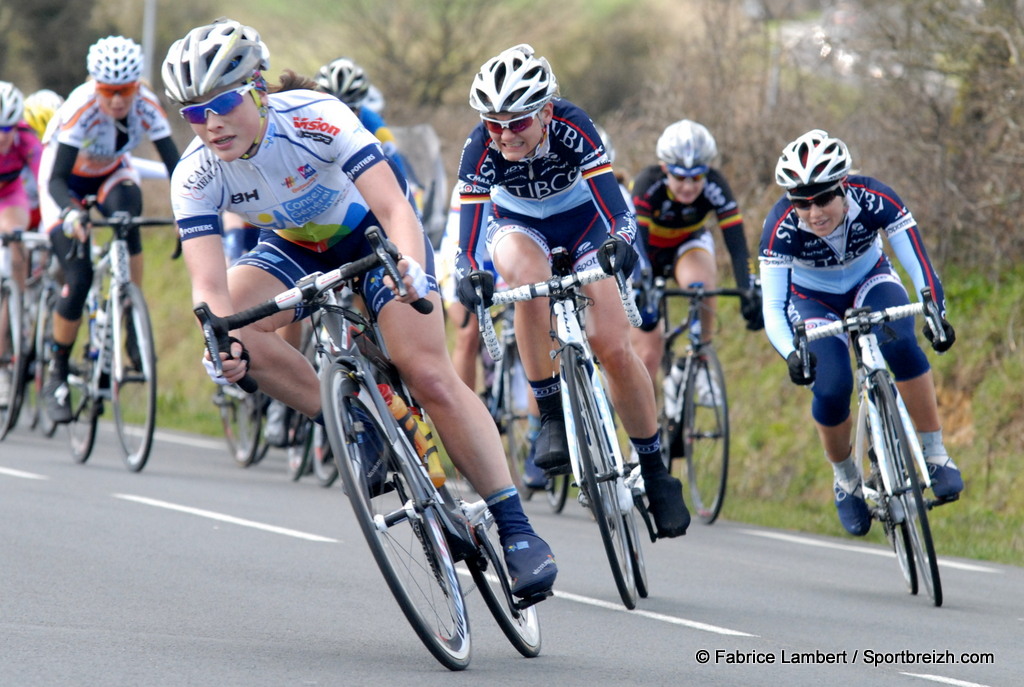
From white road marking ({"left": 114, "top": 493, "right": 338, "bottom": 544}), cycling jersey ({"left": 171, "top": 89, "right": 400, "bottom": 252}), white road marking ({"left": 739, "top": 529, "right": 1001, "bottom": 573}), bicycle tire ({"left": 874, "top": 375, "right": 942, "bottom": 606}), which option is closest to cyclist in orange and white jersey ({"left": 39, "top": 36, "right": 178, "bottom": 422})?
white road marking ({"left": 114, "top": 493, "right": 338, "bottom": 544})

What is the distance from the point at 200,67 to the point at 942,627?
157 inches

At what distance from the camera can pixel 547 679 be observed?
516 centimetres

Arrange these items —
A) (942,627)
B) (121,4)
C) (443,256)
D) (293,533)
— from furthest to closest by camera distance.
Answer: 1. (121,4)
2. (443,256)
3. (293,533)
4. (942,627)

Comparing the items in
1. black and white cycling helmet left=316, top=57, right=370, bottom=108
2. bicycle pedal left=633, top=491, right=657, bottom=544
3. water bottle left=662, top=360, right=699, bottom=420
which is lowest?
bicycle pedal left=633, top=491, right=657, bottom=544

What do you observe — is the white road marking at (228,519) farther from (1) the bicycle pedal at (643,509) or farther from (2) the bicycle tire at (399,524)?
(2) the bicycle tire at (399,524)

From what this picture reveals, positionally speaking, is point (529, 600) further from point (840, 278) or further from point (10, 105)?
point (10, 105)

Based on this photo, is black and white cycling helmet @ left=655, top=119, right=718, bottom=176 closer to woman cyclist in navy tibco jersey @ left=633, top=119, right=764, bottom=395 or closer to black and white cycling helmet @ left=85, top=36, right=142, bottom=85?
woman cyclist in navy tibco jersey @ left=633, top=119, right=764, bottom=395

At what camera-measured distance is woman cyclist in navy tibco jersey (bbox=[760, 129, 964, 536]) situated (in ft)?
25.2

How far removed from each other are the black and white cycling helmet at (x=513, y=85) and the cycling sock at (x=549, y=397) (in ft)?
4.45

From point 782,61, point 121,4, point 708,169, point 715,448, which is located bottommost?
point 715,448

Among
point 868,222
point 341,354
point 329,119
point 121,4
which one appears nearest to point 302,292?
point 341,354

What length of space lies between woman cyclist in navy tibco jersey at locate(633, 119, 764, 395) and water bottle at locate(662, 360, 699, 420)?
0.13 meters

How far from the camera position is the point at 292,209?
579 centimetres

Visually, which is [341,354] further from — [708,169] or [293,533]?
[708,169]
